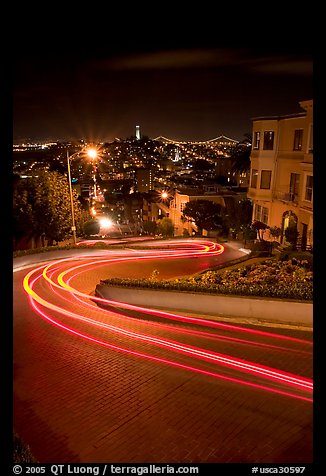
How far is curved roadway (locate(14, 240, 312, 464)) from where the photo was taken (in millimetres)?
6562

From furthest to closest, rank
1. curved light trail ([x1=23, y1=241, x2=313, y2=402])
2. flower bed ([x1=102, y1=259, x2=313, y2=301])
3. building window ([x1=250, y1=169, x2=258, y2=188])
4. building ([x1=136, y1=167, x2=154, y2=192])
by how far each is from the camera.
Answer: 1. building ([x1=136, y1=167, x2=154, y2=192])
2. building window ([x1=250, y1=169, x2=258, y2=188])
3. flower bed ([x1=102, y1=259, x2=313, y2=301])
4. curved light trail ([x1=23, y1=241, x2=313, y2=402])

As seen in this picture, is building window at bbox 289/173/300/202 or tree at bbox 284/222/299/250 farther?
building window at bbox 289/173/300/202

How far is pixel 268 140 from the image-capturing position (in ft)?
89.4

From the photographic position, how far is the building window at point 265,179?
90.8 ft

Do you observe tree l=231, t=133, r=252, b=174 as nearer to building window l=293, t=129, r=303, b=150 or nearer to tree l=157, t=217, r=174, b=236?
tree l=157, t=217, r=174, b=236

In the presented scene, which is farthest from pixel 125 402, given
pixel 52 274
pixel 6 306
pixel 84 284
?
pixel 52 274

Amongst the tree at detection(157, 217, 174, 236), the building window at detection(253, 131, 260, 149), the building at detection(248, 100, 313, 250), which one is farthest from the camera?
the tree at detection(157, 217, 174, 236)

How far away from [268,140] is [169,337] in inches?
767

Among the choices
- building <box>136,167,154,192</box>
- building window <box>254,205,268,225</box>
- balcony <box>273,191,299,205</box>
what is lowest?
building window <box>254,205,268,225</box>

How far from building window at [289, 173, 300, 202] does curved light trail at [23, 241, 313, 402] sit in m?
14.6

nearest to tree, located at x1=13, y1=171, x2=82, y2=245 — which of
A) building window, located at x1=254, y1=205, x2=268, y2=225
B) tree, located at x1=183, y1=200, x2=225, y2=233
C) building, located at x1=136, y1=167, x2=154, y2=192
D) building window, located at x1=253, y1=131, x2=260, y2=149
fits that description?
building window, located at x1=254, y1=205, x2=268, y2=225

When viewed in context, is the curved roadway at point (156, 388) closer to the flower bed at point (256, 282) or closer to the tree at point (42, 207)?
the flower bed at point (256, 282)

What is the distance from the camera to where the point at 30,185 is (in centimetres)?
2962

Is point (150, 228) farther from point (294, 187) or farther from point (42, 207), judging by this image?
point (294, 187)
